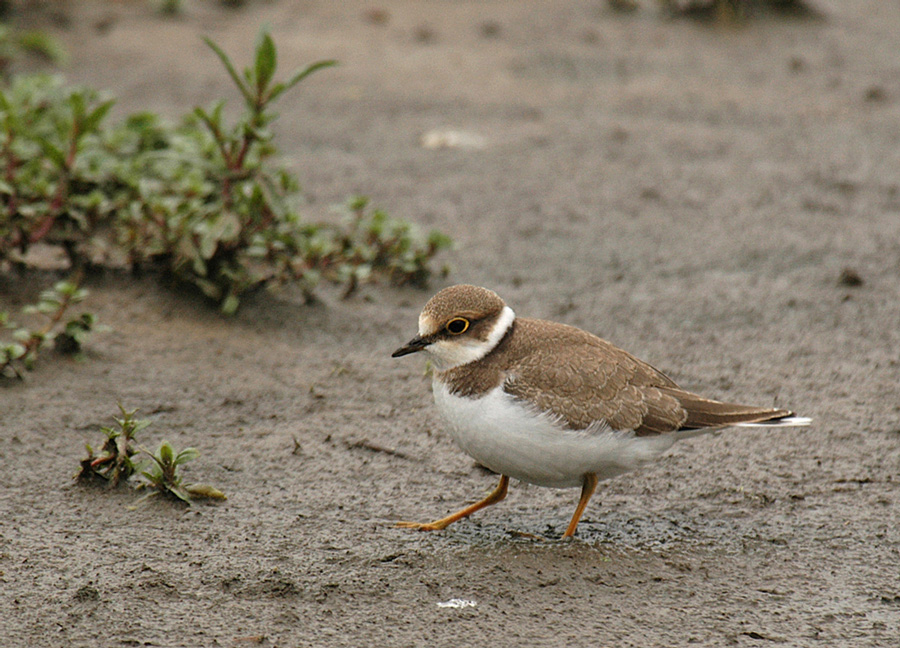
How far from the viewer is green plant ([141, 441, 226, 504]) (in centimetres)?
453

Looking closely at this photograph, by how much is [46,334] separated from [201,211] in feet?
3.66

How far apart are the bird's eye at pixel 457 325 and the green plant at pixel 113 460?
1.29m

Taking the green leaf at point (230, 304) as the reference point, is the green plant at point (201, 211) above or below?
above

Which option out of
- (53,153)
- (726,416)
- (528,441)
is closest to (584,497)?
(528,441)

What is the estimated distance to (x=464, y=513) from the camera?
14.9 feet

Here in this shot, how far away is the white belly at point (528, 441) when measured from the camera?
4.21 meters

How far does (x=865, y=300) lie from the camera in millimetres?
6801

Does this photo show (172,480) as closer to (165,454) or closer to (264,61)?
(165,454)

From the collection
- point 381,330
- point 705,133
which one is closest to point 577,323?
point 381,330

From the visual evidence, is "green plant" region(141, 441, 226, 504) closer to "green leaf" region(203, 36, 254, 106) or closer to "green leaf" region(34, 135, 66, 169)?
"green leaf" region(203, 36, 254, 106)

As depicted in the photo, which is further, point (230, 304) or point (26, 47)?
point (26, 47)

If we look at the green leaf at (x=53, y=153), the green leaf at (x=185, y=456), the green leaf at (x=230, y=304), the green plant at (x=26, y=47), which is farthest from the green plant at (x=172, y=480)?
the green plant at (x=26, y=47)

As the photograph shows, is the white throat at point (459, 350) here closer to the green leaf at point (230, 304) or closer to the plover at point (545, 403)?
the plover at point (545, 403)

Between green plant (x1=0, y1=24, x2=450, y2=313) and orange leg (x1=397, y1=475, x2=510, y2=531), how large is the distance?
7.01 feet
